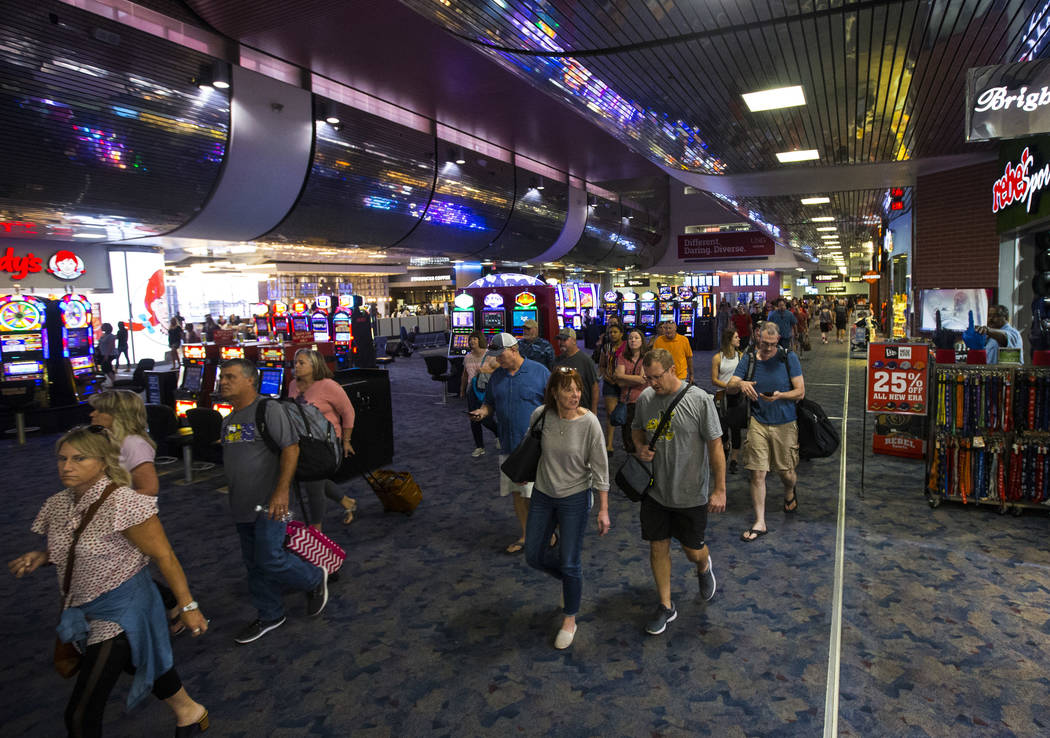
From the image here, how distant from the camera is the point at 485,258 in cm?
2012

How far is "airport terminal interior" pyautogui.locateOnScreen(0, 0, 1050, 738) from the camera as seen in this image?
3109mm

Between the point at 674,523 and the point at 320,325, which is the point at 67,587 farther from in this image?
the point at 320,325

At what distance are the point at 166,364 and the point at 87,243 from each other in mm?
4368

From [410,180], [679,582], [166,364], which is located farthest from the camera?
[166,364]

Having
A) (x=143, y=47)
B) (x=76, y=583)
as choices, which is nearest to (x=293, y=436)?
(x=76, y=583)

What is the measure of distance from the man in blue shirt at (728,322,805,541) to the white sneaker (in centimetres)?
194

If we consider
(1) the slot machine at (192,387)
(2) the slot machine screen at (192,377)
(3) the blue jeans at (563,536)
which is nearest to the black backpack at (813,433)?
(3) the blue jeans at (563,536)

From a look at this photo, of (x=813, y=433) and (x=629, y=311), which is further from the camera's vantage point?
(x=629, y=311)

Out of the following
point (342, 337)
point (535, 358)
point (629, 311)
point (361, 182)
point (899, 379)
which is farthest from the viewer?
point (629, 311)

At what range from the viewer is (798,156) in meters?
9.52

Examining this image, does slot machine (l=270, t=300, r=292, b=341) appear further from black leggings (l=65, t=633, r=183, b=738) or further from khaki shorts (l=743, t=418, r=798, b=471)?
black leggings (l=65, t=633, r=183, b=738)

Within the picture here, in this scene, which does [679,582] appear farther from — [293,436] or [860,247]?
[860,247]

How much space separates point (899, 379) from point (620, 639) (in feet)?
13.8

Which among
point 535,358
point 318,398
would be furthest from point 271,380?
point 535,358
